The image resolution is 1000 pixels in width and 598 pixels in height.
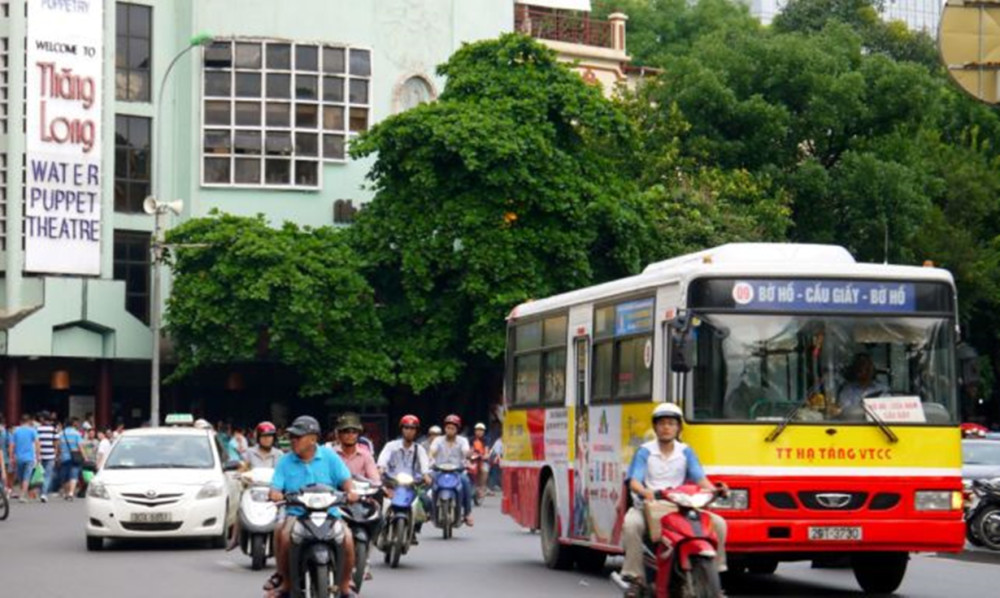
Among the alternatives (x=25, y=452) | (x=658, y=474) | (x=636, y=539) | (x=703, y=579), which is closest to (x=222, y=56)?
(x=25, y=452)

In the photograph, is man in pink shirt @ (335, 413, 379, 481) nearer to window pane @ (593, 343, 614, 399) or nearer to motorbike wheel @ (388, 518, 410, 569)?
window pane @ (593, 343, 614, 399)

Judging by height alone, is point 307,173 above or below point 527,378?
above

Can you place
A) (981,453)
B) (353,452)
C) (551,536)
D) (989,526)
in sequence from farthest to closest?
(981,453) → (989,526) → (551,536) → (353,452)

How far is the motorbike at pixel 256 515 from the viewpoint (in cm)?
2430

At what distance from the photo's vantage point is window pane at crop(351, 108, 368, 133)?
59.8m

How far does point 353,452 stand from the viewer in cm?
2130

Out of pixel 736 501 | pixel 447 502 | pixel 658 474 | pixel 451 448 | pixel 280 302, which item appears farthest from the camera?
pixel 280 302

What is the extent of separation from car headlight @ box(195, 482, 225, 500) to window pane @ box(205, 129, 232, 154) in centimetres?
3165

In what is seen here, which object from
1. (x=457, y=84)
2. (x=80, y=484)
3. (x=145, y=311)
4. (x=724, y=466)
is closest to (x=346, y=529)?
(x=724, y=466)

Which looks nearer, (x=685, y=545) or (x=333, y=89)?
(x=685, y=545)

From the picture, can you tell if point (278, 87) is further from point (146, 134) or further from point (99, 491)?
point (99, 491)

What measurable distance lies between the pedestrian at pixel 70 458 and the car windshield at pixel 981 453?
20807mm

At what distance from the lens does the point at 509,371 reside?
88.3 ft

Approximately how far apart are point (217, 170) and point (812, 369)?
4124 centimetres
